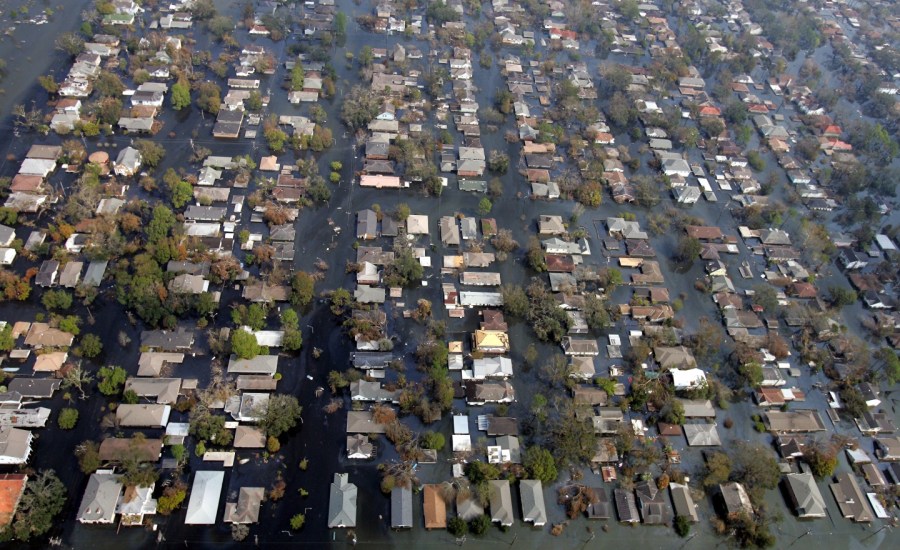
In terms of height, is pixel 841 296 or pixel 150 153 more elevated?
pixel 150 153

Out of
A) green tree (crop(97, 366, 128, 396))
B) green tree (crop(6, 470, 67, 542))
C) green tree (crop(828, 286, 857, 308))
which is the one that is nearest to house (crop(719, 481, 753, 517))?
green tree (crop(828, 286, 857, 308))

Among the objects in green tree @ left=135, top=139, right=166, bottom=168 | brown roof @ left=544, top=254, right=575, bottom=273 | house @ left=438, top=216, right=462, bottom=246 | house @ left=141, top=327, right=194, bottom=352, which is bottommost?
house @ left=141, top=327, right=194, bottom=352

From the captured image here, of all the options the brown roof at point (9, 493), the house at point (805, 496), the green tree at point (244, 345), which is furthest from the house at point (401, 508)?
the house at point (805, 496)

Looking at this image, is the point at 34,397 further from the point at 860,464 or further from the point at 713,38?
the point at 713,38

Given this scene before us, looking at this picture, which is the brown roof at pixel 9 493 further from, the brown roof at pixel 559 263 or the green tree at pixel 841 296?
the green tree at pixel 841 296

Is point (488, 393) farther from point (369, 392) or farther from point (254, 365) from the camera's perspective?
→ point (254, 365)

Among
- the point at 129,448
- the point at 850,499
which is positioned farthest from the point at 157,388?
the point at 850,499

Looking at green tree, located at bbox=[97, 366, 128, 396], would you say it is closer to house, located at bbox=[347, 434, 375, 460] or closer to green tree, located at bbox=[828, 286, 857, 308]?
house, located at bbox=[347, 434, 375, 460]
